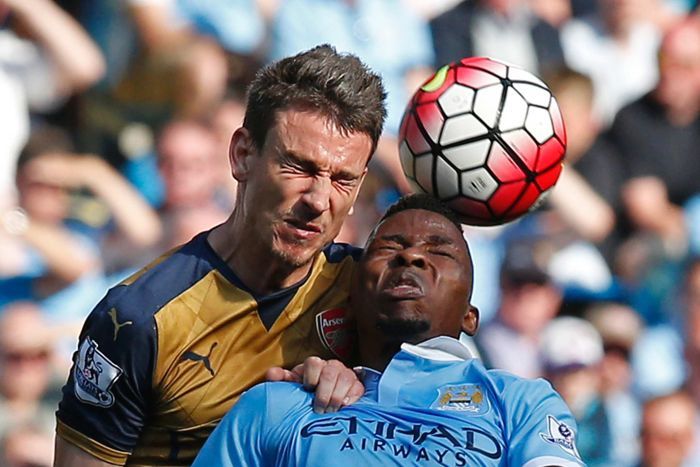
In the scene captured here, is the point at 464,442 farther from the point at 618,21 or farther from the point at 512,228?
the point at 618,21

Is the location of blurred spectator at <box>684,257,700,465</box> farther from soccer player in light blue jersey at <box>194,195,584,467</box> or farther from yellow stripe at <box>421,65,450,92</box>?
soccer player in light blue jersey at <box>194,195,584,467</box>

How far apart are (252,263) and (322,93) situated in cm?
55

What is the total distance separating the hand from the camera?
3643mm

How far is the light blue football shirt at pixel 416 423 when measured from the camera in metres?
3.48

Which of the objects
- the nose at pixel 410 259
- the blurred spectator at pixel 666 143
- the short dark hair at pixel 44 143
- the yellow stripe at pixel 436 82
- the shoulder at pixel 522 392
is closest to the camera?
the shoulder at pixel 522 392

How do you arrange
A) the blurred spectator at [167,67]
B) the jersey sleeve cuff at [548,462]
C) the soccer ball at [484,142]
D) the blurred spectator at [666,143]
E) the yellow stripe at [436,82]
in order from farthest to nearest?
1. the blurred spectator at [666,143]
2. the blurred spectator at [167,67]
3. the yellow stripe at [436,82]
4. the soccer ball at [484,142]
5. the jersey sleeve cuff at [548,462]

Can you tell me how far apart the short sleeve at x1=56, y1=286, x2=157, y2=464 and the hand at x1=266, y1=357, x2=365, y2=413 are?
0.38 meters

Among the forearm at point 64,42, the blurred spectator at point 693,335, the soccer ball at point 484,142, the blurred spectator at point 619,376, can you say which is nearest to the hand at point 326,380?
the soccer ball at point 484,142

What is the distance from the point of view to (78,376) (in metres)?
3.77

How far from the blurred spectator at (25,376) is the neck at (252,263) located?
3064mm

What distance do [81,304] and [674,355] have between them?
134 inches

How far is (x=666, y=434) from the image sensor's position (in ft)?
24.3

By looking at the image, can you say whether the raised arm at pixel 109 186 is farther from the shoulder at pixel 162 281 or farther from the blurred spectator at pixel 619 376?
the shoulder at pixel 162 281

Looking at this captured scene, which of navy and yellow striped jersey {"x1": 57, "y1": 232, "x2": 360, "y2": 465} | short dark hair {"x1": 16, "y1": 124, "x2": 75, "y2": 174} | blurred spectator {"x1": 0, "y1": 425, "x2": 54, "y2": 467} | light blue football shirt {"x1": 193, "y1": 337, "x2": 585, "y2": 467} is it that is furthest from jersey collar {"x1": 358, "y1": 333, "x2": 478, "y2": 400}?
short dark hair {"x1": 16, "y1": 124, "x2": 75, "y2": 174}
